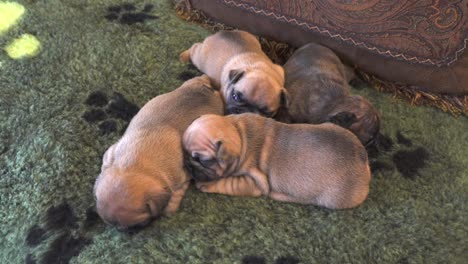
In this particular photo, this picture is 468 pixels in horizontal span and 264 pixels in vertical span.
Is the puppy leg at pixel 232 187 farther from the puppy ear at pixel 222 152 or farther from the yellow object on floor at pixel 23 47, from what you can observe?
the yellow object on floor at pixel 23 47

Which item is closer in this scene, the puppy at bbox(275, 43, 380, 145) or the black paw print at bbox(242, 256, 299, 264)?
the black paw print at bbox(242, 256, 299, 264)

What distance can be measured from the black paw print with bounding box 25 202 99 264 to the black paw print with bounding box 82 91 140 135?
40 cm

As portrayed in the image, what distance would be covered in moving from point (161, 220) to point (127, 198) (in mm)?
195

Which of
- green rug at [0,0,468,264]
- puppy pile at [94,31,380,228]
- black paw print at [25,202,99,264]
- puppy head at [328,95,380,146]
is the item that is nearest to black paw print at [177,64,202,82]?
green rug at [0,0,468,264]

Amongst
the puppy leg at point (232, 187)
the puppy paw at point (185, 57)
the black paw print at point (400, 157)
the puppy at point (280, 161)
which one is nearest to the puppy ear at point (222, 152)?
the puppy at point (280, 161)

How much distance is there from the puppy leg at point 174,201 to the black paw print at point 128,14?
1.14 meters

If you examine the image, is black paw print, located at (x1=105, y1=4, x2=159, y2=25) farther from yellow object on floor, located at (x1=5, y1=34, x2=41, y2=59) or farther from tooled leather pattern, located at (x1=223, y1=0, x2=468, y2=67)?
tooled leather pattern, located at (x1=223, y1=0, x2=468, y2=67)

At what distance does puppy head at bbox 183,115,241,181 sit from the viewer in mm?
1718

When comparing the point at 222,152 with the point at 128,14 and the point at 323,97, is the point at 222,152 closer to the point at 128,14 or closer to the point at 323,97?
the point at 323,97

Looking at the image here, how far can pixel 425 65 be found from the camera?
86.4 inches

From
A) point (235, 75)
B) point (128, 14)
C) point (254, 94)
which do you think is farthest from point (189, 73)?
point (128, 14)

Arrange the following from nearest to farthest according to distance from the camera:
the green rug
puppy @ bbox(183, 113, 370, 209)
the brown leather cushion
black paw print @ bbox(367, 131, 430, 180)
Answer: the green rug
puppy @ bbox(183, 113, 370, 209)
black paw print @ bbox(367, 131, 430, 180)
the brown leather cushion

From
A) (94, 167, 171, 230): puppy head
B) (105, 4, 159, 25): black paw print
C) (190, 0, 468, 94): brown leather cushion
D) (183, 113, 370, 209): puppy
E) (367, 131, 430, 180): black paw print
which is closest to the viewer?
(94, 167, 171, 230): puppy head

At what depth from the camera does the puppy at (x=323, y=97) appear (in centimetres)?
198
